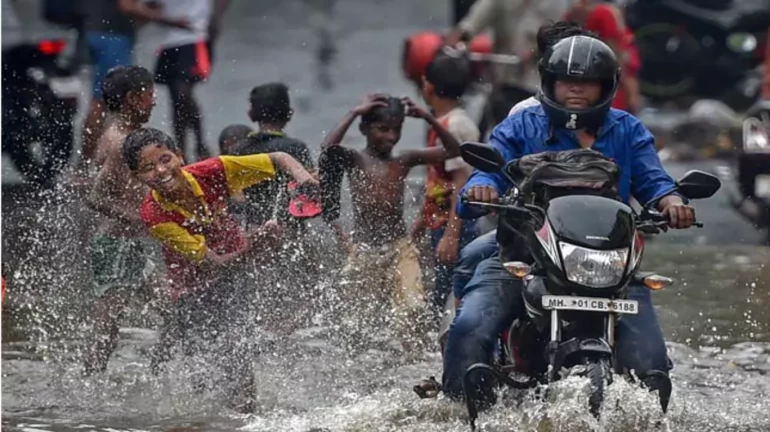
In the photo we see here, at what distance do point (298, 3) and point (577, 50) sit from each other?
12.5 m

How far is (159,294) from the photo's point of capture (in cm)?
793

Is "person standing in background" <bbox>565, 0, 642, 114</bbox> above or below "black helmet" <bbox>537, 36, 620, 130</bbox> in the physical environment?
above

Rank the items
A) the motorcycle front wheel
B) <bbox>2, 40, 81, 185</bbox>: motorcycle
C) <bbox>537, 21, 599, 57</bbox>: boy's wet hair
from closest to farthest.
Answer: the motorcycle front wheel
<bbox>537, 21, 599, 57</bbox>: boy's wet hair
<bbox>2, 40, 81, 185</bbox>: motorcycle

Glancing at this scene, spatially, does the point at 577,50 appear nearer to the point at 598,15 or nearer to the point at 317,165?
the point at 317,165

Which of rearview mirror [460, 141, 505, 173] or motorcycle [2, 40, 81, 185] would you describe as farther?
motorcycle [2, 40, 81, 185]

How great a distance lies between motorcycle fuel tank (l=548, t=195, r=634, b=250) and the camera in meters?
5.98

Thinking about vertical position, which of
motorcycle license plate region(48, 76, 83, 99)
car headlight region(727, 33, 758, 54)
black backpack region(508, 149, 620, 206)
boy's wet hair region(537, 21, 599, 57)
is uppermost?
car headlight region(727, 33, 758, 54)

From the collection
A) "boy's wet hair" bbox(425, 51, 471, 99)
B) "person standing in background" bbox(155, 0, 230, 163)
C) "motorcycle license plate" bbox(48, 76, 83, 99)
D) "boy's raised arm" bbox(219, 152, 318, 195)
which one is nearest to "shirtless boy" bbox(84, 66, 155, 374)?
"boy's raised arm" bbox(219, 152, 318, 195)

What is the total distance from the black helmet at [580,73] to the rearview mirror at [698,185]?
364 mm

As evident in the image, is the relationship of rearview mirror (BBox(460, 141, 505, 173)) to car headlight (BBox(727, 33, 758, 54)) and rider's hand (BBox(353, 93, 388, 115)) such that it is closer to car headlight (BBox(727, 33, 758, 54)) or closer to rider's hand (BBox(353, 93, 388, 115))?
rider's hand (BBox(353, 93, 388, 115))

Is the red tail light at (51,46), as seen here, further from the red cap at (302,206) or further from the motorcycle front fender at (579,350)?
the motorcycle front fender at (579,350)

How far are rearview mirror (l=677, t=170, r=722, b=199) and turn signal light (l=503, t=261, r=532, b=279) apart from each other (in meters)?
0.69

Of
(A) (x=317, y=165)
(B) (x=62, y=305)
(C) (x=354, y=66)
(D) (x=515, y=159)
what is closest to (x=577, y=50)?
(D) (x=515, y=159)

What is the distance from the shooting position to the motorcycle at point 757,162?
41.0 feet
